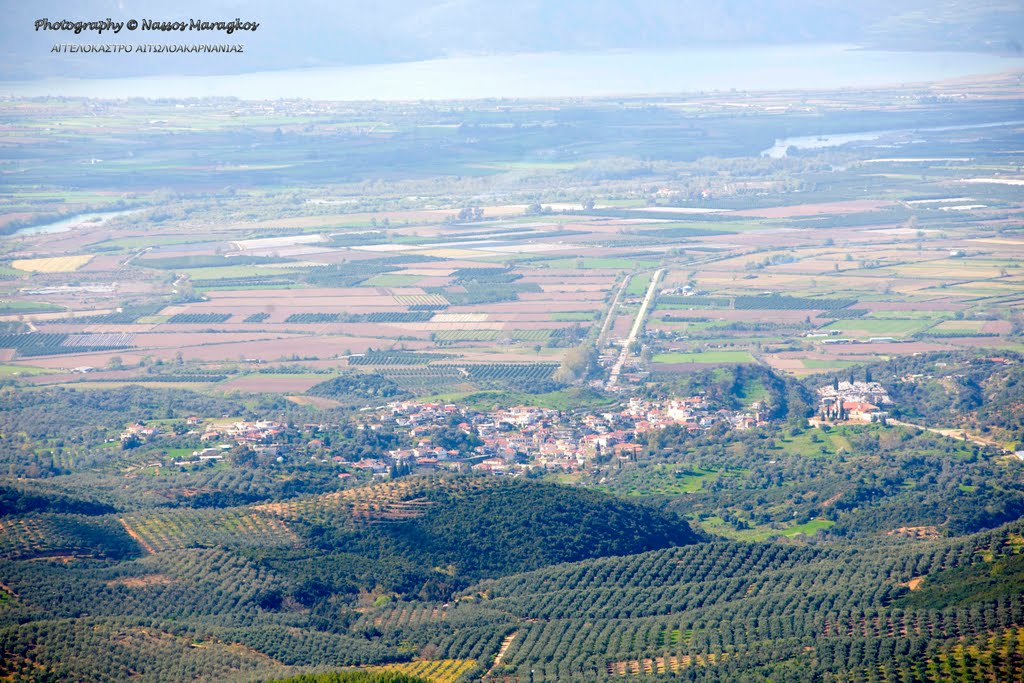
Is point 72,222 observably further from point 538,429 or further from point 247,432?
point 538,429

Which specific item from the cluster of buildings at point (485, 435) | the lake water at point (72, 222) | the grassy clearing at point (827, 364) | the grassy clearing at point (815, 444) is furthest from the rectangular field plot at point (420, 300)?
the lake water at point (72, 222)

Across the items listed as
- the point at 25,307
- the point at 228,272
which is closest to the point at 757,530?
the point at 25,307

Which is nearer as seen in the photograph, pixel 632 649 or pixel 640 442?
pixel 632 649

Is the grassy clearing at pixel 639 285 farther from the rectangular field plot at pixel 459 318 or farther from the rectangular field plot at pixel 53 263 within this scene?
the rectangular field plot at pixel 53 263

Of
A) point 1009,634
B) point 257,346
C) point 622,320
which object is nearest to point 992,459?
point 1009,634

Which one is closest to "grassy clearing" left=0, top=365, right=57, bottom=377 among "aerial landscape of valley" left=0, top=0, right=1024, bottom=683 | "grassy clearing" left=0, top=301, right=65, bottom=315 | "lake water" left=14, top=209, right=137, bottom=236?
"aerial landscape of valley" left=0, top=0, right=1024, bottom=683

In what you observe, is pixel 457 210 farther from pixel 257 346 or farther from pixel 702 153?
pixel 257 346
